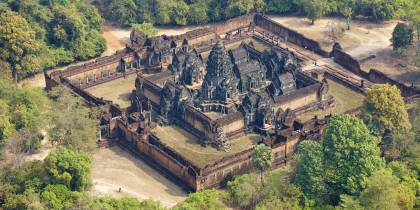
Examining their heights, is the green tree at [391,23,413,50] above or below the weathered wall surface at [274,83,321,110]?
above

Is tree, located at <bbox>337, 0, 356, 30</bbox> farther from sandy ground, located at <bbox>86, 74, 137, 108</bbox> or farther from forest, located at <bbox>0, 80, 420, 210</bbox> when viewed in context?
forest, located at <bbox>0, 80, 420, 210</bbox>

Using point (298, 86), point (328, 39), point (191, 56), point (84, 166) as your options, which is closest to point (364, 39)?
point (328, 39)

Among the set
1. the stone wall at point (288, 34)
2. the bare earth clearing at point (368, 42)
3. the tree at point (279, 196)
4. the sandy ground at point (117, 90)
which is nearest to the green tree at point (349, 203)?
the tree at point (279, 196)

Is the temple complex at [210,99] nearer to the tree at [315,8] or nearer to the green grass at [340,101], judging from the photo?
the green grass at [340,101]

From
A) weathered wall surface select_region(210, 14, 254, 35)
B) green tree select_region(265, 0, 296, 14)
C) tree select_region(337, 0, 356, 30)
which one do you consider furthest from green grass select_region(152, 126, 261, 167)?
green tree select_region(265, 0, 296, 14)

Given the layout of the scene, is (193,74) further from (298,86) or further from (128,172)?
(128,172)

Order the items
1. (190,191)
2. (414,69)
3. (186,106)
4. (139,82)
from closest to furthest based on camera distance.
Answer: (190,191) < (186,106) < (139,82) < (414,69)
